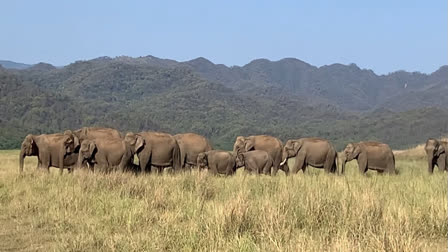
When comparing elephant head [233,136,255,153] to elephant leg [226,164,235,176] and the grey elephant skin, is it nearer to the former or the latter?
elephant leg [226,164,235,176]

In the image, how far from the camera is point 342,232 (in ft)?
25.4

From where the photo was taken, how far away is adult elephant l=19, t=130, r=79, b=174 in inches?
765

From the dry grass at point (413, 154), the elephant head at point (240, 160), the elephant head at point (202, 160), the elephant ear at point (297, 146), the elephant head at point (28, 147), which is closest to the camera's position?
the elephant head at point (202, 160)

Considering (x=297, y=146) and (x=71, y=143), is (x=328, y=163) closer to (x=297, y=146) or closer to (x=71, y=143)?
(x=297, y=146)

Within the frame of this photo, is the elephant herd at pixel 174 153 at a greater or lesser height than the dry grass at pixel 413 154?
greater

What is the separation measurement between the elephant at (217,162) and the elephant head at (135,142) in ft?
6.51

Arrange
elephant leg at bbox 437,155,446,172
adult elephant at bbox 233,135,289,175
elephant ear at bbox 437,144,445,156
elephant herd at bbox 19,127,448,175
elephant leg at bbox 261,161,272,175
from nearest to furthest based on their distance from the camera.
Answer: elephant herd at bbox 19,127,448,175 → elephant leg at bbox 261,161,272,175 → adult elephant at bbox 233,135,289,175 → elephant leg at bbox 437,155,446,172 → elephant ear at bbox 437,144,445,156

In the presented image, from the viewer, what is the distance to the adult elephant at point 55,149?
19.4 m

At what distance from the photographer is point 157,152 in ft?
62.9

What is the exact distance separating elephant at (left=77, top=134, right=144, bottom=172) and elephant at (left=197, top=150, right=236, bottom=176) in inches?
99.2

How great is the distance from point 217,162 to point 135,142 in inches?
110

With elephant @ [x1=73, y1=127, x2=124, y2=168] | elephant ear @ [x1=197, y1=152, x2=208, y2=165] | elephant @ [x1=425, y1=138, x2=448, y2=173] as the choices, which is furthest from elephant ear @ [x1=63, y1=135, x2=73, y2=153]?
elephant @ [x1=425, y1=138, x2=448, y2=173]

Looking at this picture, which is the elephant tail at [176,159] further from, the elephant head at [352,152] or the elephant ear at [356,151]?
the elephant ear at [356,151]

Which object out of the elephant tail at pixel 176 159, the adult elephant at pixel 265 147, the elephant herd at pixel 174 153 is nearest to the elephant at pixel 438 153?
the elephant herd at pixel 174 153
